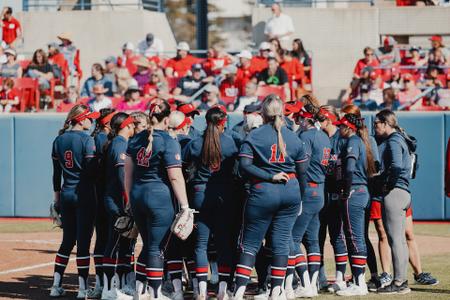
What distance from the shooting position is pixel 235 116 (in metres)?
17.8

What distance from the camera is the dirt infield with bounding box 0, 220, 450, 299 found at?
35.1 feet

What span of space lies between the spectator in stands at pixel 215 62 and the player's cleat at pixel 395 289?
1111 cm

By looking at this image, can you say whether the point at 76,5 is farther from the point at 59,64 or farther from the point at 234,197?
the point at 234,197

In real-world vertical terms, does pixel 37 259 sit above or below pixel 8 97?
below

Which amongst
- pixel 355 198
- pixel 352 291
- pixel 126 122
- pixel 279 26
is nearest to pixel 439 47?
pixel 279 26

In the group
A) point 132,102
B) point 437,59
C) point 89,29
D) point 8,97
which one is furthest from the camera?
point 89,29

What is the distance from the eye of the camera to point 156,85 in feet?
67.3

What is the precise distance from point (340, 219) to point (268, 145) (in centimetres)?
183

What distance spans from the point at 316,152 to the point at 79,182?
2450 mm

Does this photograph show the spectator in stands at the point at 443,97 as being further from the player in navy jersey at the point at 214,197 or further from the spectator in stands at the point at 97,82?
the player in navy jersey at the point at 214,197

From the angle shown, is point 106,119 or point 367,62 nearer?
point 106,119

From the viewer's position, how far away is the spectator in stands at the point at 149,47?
75.6 ft

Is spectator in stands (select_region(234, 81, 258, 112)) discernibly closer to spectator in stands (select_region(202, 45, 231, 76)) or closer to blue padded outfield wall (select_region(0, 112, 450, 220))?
spectator in stands (select_region(202, 45, 231, 76))

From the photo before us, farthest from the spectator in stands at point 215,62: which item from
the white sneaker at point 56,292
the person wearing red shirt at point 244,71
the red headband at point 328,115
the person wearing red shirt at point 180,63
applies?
the white sneaker at point 56,292
